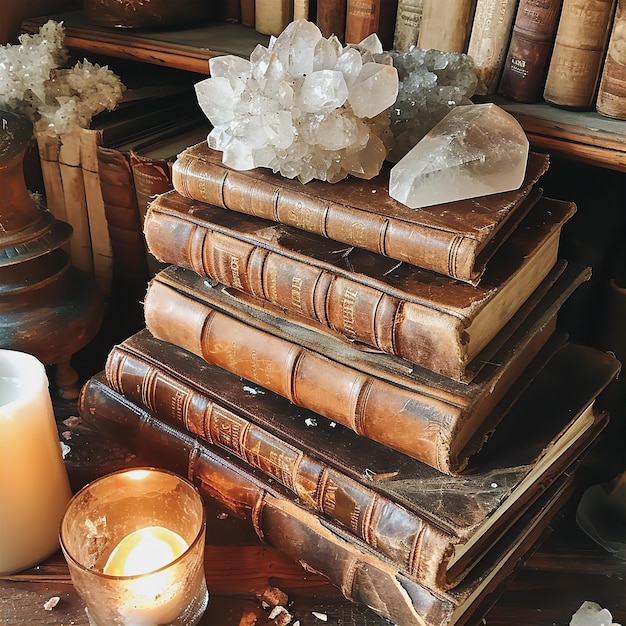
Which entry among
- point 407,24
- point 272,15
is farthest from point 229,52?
point 407,24

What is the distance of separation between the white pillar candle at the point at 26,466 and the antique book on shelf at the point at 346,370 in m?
0.13

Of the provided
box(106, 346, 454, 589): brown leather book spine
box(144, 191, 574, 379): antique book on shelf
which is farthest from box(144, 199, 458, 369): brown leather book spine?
box(106, 346, 454, 589): brown leather book spine

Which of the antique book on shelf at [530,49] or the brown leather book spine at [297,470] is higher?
the antique book on shelf at [530,49]

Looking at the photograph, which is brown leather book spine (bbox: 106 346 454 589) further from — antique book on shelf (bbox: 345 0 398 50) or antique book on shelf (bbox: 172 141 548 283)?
antique book on shelf (bbox: 345 0 398 50)

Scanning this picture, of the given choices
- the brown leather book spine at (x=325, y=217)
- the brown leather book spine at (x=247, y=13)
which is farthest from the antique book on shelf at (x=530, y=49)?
the brown leather book spine at (x=247, y=13)

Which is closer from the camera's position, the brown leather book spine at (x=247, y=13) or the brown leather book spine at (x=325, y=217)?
the brown leather book spine at (x=325, y=217)

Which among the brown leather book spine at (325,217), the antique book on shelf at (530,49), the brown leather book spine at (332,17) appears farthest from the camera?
the brown leather book spine at (332,17)

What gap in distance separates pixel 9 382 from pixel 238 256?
0.23 m

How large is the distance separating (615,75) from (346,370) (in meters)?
0.33

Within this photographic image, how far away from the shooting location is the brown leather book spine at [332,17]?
73 centimetres

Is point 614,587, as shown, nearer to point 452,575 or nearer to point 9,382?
point 452,575

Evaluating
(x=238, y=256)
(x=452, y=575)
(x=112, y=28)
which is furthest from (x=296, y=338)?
(x=112, y=28)

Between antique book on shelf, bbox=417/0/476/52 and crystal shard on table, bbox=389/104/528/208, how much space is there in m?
0.13

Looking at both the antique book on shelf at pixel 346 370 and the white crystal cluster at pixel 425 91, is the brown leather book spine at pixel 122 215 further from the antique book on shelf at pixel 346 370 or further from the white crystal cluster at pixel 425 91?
the white crystal cluster at pixel 425 91
